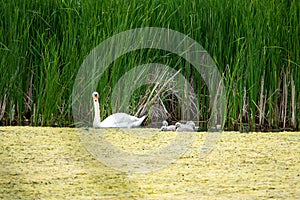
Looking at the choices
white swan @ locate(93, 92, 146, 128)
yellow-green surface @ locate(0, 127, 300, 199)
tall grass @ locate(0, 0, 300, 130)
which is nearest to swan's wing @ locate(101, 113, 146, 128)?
white swan @ locate(93, 92, 146, 128)

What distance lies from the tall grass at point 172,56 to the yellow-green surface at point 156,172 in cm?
51

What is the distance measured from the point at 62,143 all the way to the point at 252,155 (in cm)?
102

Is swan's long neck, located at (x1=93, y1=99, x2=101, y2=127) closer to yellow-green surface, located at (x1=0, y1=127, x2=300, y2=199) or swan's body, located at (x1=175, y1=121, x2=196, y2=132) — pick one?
yellow-green surface, located at (x1=0, y1=127, x2=300, y2=199)

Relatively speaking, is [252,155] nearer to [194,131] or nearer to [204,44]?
[194,131]

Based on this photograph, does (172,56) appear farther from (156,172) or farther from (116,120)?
(156,172)

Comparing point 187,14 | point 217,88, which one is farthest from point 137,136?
point 187,14

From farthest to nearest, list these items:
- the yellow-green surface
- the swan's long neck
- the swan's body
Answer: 1. the swan's long neck
2. the swan's body
3. the yellow-green surface

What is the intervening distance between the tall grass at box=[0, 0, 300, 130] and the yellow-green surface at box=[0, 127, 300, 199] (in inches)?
19.9

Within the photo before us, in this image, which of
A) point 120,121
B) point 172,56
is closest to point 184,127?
point 120,121

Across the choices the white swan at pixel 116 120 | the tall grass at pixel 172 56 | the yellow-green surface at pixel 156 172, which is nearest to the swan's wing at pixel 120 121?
the white swan at pixel 116 120

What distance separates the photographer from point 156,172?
3092mm

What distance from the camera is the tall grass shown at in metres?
4.44

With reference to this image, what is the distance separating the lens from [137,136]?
3.99m

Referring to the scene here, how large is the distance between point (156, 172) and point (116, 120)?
3.70ft
